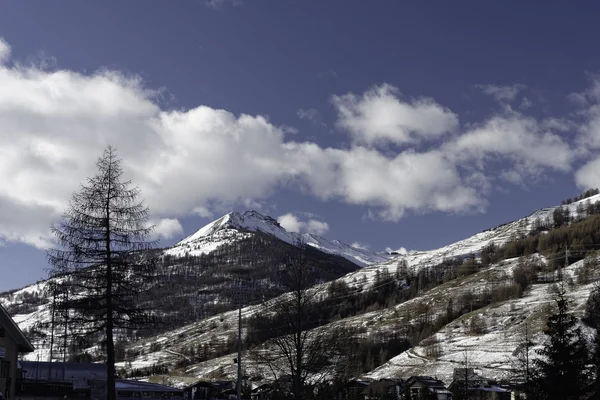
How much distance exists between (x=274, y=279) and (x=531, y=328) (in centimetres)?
16658

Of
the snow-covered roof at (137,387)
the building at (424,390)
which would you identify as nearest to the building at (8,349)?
the snow-covered roof at (137,387)

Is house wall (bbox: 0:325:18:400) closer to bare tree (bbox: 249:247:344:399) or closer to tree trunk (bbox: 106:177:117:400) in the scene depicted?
tree trunk (bbox: 106:177:117:400)

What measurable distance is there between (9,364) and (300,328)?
71.1 ft

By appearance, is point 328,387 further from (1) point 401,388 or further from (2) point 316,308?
(1) point 401,388

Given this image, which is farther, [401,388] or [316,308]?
[401,388]

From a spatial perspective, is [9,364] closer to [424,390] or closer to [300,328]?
[300,328]

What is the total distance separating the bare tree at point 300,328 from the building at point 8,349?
54.0 ft

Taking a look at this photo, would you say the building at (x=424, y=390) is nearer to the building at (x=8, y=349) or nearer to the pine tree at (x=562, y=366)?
the pine tree at (x=562, y=366)

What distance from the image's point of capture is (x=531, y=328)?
188625 millimetres

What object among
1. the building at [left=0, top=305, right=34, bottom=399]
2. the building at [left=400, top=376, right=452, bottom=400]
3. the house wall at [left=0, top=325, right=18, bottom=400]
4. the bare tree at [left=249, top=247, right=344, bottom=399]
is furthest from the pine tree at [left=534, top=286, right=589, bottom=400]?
the building at [left=400, top=376, right=452, bottom=400]

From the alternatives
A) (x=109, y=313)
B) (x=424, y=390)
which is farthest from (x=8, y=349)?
(x=424, y=390)

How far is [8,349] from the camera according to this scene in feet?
147

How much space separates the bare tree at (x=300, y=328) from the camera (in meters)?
34.3

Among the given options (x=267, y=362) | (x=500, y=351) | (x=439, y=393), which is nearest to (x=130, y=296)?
(x=267, y=362)
